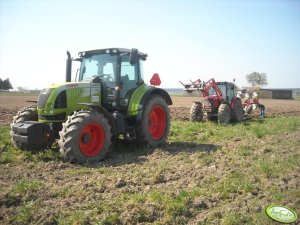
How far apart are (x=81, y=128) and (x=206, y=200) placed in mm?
3171

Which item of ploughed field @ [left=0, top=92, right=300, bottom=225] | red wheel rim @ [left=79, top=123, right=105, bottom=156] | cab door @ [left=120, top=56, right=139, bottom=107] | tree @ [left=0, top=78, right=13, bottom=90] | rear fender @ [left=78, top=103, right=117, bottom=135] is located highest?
tree @ [left=0, top=78, right=13, bottom=90]

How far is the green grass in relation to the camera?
4387 millimetres

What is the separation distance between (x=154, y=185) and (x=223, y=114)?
9940 mm

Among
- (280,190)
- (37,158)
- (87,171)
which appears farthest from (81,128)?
(280,190)

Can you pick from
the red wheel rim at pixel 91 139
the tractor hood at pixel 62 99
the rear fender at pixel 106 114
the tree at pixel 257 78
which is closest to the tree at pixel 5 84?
the tree at pixel 257 78

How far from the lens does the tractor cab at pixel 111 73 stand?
829 centimetres

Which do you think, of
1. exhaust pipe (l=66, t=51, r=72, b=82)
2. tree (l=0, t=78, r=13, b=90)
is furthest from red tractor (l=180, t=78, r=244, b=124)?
tree (l=0, t=78, r=13, b=90)

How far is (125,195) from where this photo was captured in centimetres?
509

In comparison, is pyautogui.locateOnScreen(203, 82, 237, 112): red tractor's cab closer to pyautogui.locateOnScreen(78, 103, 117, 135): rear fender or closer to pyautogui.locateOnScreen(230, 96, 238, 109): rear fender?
pyautogui.locateOnScreen(230, 96, 238, 109): rear fender

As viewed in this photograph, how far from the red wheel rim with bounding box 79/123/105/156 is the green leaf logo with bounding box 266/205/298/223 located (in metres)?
4.06

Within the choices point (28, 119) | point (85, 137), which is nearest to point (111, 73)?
point (85, 137)

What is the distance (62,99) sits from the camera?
7457 mm

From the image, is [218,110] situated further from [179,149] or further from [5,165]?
[5,165]

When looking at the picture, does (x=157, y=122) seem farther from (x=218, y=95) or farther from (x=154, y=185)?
(x=218, y=95)
